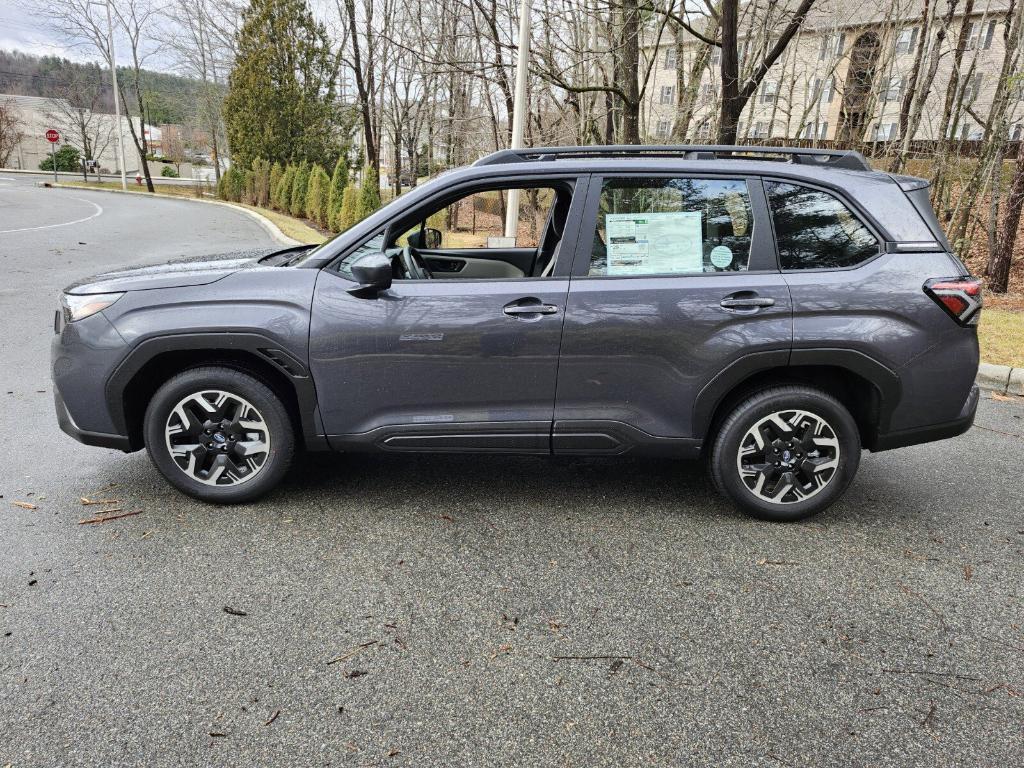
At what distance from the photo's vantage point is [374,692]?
2.44m

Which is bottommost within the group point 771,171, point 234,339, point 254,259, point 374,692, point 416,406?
point 374,692

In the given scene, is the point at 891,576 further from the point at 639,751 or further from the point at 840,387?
the point at 639,751

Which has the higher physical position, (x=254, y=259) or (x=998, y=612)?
(x=254, y=259)

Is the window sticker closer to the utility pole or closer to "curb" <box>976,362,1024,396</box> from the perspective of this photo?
"curb" <box>976,362,1024,396</box>

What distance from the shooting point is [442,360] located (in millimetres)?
3568

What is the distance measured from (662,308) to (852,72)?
32.8 m

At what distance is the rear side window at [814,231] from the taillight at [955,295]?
1.05 ft

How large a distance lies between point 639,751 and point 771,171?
2.83 metres

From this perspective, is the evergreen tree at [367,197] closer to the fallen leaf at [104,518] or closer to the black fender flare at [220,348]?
the black fender flare at [220,348]

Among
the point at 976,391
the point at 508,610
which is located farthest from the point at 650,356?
the point at 976,391

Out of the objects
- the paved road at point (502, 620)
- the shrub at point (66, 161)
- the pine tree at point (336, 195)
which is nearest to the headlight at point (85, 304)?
the paved road at point (502, 620)

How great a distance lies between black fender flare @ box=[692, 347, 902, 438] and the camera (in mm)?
3551

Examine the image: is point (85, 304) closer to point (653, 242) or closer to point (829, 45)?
point (653, 242)

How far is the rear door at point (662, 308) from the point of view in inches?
140
